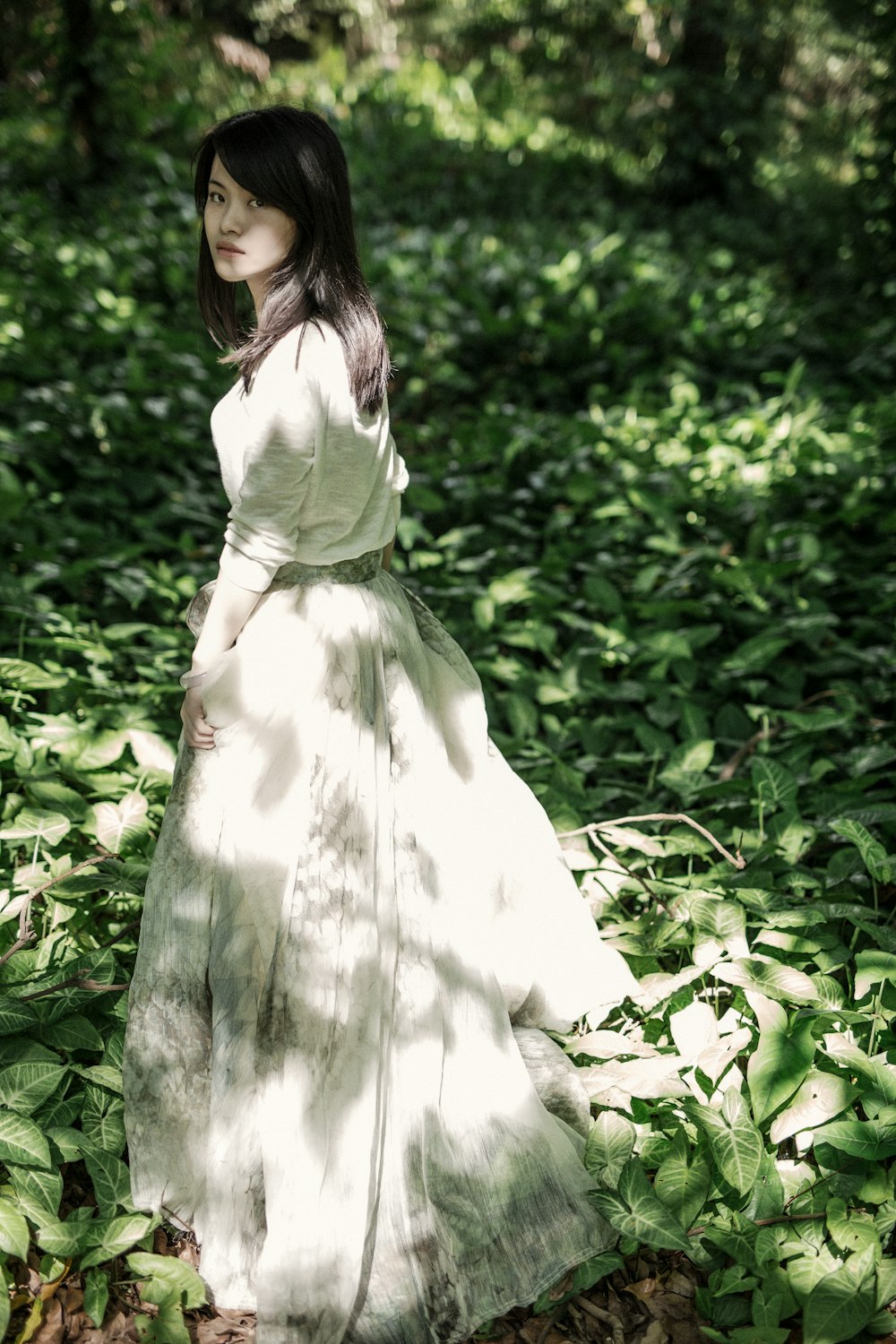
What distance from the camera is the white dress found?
5.32 feet

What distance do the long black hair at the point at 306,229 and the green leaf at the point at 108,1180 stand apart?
1.32 m

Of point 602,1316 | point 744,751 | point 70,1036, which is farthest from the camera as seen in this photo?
point 744,751

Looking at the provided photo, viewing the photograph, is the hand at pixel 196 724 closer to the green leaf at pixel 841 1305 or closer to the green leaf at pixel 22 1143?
the green leaf at pixel 22 1143

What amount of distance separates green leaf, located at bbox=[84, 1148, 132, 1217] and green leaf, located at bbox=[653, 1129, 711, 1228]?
90 cm

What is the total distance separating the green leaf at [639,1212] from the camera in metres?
1.70

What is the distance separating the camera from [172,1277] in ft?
5.54

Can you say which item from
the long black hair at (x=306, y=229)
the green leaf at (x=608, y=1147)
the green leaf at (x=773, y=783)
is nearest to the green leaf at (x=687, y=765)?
the green leaf at (x=773, y=783)

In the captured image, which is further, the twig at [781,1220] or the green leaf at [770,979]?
the green leaf at [770,979]

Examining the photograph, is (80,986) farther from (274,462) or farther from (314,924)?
(274,462)

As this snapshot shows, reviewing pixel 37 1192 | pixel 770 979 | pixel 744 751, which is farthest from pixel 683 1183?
pixel 744 751

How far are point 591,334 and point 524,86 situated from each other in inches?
292

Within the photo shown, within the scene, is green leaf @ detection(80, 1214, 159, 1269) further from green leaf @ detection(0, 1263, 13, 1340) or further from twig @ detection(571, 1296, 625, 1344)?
twig @ detection(571, 1296, 625, 1344)

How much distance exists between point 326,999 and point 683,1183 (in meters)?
0.71

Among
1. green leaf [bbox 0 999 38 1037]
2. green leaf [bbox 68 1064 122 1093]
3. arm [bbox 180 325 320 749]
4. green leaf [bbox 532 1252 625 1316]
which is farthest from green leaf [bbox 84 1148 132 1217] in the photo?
arm [bbox 180 325 320 749]
